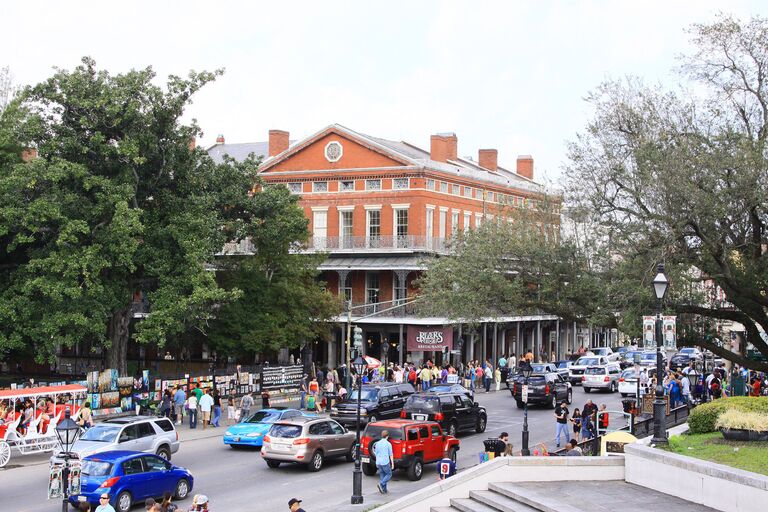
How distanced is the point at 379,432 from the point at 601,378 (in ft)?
86.7

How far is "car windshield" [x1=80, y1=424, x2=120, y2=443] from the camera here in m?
23.9

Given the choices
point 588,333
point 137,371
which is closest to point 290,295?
point 137,371

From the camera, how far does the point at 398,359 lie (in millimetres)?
59719

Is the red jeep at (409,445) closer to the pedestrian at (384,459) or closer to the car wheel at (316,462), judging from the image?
the car wheel at (316,462)

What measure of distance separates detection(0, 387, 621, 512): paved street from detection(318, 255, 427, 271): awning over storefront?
25593 millimetres

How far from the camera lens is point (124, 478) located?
66.4ft

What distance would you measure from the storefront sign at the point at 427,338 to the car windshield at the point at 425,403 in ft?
85.0

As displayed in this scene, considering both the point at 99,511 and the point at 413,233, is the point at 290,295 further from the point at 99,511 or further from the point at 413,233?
the point at 99,511

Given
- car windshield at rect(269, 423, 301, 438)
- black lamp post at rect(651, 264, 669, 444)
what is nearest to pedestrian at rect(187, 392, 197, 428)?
car windshield at rect(269, 423, 301, 438)

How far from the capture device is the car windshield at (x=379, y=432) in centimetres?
2424

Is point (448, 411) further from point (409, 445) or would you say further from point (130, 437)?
point (130, 437)

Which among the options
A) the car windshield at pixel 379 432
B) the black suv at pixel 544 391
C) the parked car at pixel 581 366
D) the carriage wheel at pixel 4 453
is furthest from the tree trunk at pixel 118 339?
the parked car at pixel 581 366

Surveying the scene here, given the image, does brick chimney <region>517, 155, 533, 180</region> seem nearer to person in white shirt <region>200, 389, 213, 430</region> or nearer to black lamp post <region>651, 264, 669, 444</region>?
person in white shirt <region>200, 389, 213, 430</region>

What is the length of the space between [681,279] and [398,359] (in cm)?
3499
